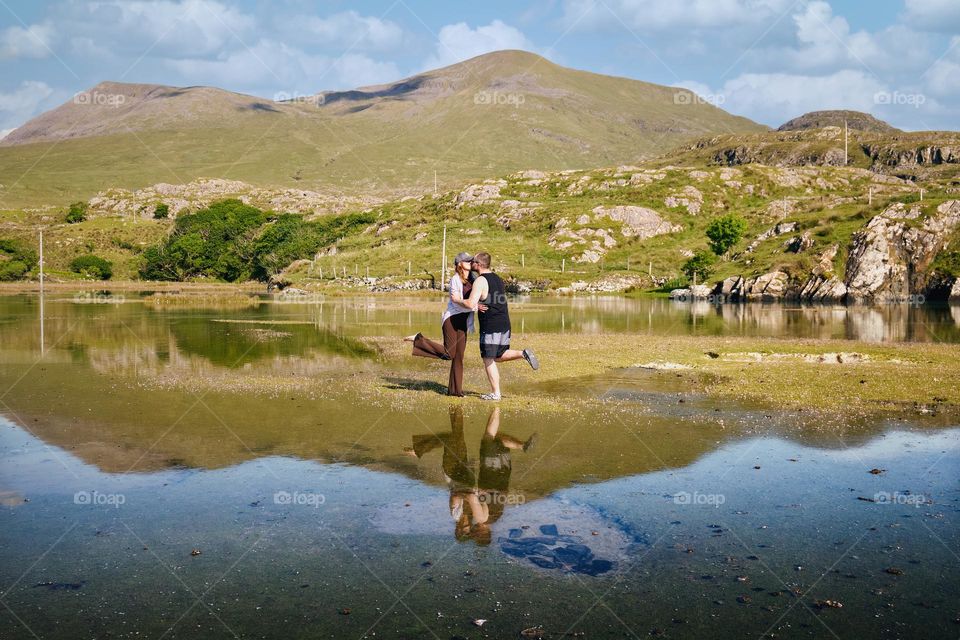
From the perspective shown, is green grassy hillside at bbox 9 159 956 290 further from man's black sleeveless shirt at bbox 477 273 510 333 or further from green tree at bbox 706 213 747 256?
man's black sleeveless shirt at bbox 477 273 510 333

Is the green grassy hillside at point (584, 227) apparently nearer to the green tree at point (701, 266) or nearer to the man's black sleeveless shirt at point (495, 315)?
the green tree at point (701, 266)

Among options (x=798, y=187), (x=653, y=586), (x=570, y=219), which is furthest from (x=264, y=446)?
(x=798, y=187)

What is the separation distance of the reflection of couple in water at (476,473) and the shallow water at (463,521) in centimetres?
6

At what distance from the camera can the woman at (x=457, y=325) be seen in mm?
17906

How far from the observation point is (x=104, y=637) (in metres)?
6.17

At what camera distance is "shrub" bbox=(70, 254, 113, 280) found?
454 ft

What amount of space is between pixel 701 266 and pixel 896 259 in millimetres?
24095

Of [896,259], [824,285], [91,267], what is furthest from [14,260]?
[896,259]

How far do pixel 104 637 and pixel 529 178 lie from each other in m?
176

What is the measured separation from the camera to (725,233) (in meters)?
108

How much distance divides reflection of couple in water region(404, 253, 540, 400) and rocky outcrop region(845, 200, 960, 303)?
7465 cm

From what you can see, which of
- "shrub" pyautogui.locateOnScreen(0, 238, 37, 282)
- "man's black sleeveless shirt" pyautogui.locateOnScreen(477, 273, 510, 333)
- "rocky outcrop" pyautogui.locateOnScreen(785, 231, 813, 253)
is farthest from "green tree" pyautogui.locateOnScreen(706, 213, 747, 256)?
"shrub" pyautogui.locateOnScreen(0, 238, 37, 282)

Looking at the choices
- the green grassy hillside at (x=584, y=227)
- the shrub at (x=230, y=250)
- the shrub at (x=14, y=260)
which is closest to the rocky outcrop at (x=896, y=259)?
the green grassy hillside at (x=584, y=227)

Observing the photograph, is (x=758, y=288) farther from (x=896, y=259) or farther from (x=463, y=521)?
(x=463, y=521)
